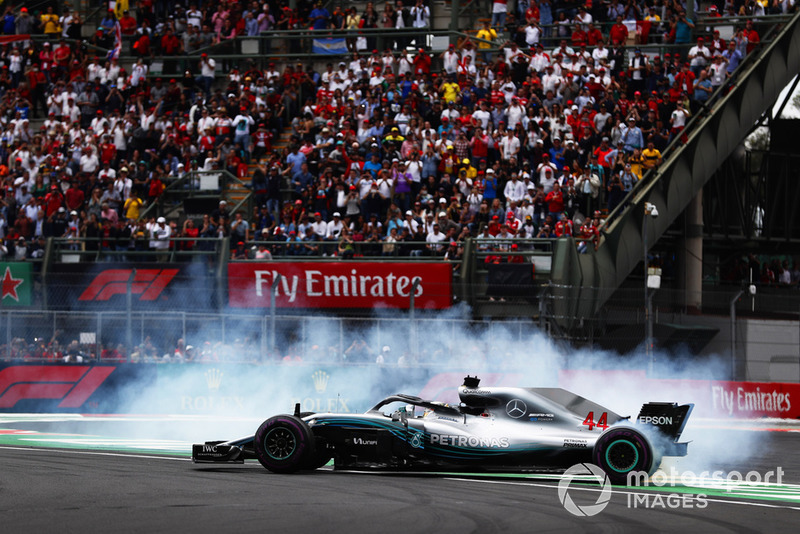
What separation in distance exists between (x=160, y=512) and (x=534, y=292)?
11.8 meters

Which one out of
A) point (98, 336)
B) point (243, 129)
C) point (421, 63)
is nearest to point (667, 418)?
point (98, 336)

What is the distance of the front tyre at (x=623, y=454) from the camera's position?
11.1 metres

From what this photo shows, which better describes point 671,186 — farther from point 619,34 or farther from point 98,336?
point 98,336

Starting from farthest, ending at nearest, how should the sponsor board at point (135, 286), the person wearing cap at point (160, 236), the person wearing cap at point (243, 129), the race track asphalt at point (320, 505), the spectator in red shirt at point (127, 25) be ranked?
1. the spectator in red shirt at point (127, 25)
2. the person wearing cap at point (243, 129)
3. the person wearing cap at point (160, 236)
4. the sponsor board at point (135, 286)
5. the race track asphalt at point (320, 505)

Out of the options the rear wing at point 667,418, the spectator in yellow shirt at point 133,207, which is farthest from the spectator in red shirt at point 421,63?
the rear wing at point 667,418

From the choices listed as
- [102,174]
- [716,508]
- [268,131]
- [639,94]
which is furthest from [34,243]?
[716,508]

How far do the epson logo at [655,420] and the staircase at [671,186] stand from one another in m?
7.85

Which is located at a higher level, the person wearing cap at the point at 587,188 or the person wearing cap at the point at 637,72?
the person wearing cap at the point at 637,72

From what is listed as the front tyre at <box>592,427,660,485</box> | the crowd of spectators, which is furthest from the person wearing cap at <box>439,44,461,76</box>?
the front tyre at <box>592,427,660,485</box>

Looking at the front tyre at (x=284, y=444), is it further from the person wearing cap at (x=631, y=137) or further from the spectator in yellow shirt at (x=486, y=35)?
the spectator in yellow shirt at (x=486, y=35)

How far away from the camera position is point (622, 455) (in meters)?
11.2

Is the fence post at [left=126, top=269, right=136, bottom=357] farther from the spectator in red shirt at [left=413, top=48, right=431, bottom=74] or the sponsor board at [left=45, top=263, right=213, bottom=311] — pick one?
the spectator in red shirt at [left=413, top=48, right=431, bottom=74]

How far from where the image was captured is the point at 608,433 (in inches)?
444

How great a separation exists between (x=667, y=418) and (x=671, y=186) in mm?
13466
